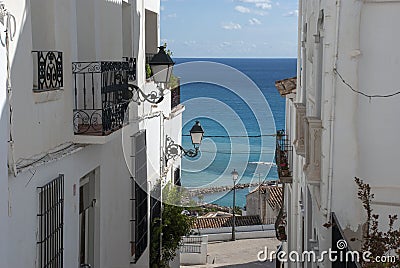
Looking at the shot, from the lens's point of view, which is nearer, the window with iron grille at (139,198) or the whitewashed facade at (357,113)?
the whitewashed facade at (357,113)

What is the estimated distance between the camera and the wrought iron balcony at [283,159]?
56.0 ft

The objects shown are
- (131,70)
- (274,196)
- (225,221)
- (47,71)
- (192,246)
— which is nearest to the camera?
(47,71)

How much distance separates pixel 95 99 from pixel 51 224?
7.52 feet

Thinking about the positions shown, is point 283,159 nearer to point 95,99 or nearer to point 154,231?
point 154,231

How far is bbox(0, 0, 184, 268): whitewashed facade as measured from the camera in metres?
7.22

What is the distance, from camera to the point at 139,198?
567 inches

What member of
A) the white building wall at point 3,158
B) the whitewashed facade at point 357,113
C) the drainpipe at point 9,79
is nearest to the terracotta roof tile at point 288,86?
the whitewashed facade at point 357,113

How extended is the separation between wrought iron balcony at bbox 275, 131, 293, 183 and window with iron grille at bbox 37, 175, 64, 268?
9000 millimetres

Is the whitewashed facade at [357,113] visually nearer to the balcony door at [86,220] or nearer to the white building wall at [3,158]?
the balcony door at [86,220]

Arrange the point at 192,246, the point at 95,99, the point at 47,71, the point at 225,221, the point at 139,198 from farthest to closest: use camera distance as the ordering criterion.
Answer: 1. the point at 225,221
2. the point at 192,246
3. the point at 139,198
4. the point at 95,99
5. the point at 47,71

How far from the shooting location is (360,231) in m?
9.04

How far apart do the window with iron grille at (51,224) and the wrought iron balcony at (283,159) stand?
9000 mm

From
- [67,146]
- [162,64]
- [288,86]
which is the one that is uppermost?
[162,64]

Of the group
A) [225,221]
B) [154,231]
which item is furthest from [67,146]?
[225,221]
